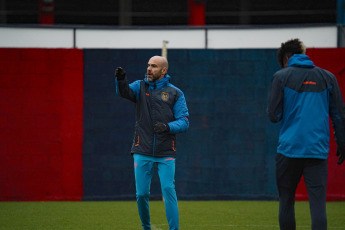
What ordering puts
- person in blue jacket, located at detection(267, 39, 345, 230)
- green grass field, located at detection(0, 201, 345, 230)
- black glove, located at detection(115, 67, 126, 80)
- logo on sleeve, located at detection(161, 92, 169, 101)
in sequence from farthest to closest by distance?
green grass field, located at detection(0, 201, 345, 230), logo on sleeve, located at detection(161, 92, 169, 101), black glove, located at detection(115, 67, 126, 80), person in blue jacket, located at detection(267, 39, 345, 230)

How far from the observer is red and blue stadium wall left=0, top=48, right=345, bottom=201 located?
9.84m

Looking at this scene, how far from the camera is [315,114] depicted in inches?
190

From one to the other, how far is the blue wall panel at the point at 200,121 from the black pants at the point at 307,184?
197 inches

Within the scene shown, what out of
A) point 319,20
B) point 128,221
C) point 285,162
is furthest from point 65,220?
point 319,20

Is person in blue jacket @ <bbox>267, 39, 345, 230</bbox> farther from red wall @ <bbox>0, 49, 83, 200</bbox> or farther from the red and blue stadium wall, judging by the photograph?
red wall @ <bbox>0, 49, 83, 200</bbox>

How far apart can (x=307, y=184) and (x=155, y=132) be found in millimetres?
1616

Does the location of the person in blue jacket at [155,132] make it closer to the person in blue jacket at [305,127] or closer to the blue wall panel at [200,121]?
the person in blue jacket at [305,127]

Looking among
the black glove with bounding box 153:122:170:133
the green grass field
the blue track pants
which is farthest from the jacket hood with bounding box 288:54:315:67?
the green grass field

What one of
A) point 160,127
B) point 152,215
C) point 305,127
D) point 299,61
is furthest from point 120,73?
point 152,215

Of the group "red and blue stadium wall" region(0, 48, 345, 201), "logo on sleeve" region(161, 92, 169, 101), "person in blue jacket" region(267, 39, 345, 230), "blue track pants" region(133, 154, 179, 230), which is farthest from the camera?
"red and blue stadium wall" region(0, 48, 345, 201)

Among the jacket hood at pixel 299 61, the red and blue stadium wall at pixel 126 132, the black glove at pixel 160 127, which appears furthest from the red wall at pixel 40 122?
the jacket hood at pixel 299 61

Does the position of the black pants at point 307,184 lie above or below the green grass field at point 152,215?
above

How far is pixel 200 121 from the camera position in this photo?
32.6 feet

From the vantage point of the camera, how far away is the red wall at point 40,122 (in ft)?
32.1
